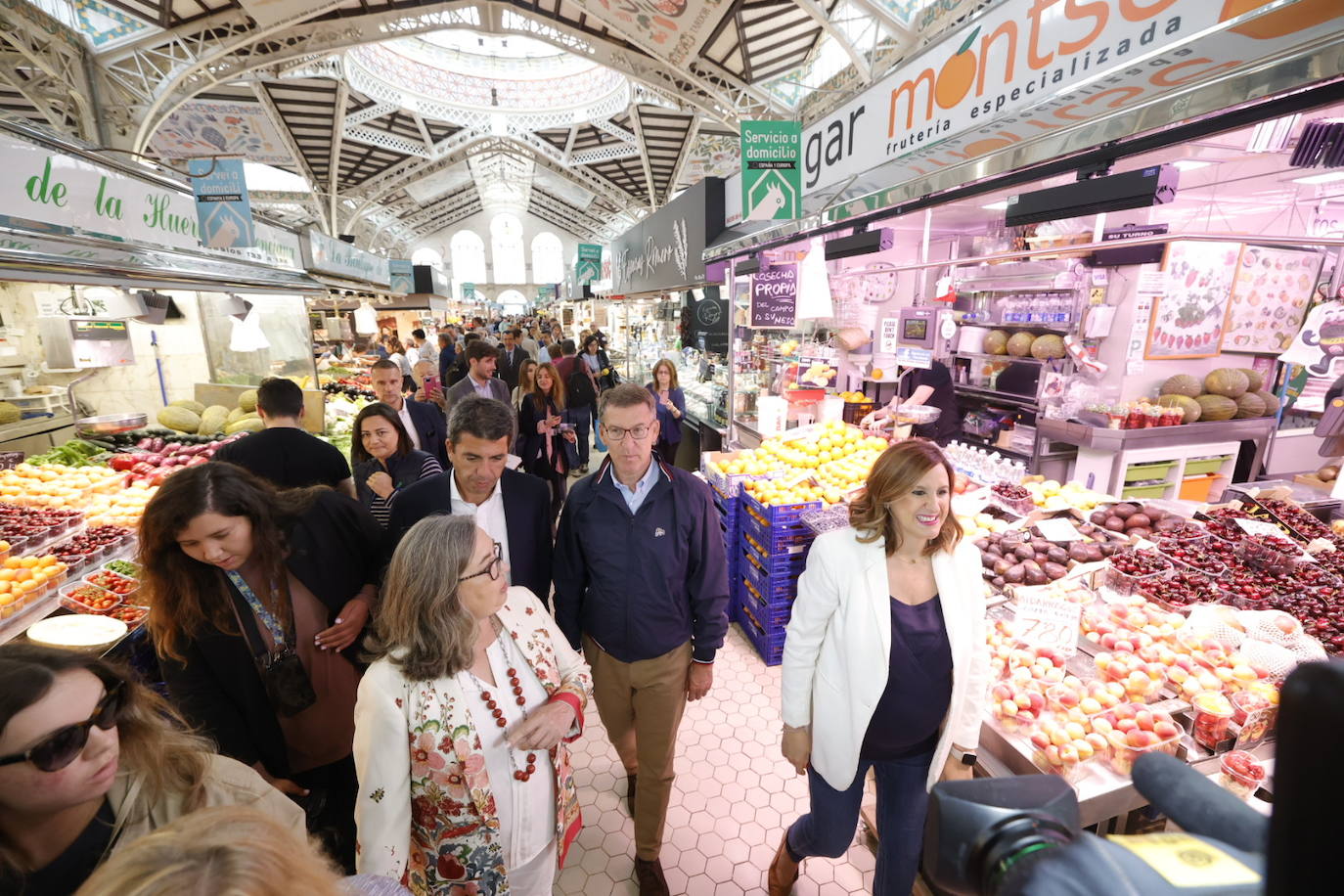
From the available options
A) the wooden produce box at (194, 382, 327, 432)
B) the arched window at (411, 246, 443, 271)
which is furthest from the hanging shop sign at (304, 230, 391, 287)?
the arched window at (411, 246, 443, 271)

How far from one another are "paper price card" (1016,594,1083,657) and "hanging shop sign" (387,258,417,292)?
1712 centimetres

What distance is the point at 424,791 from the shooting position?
151 centimetres

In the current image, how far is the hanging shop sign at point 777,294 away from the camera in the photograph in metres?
5.21

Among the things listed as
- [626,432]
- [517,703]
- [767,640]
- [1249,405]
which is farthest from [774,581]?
[1249,405]

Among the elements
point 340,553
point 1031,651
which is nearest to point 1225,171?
point 1031,651

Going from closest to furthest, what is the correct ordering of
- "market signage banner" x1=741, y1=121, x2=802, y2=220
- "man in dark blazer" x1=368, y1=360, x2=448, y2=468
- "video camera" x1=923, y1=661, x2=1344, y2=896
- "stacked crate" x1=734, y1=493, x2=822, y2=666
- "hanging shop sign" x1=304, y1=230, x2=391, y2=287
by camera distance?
"video camera" x1=923, y1=661, x2=1344, y2=896 → "stacked crate" x1=734, y1=493, x2=822, y2=666 → "man in dark blazer" x1=368, y1=360, x2=448, y2=468 → "market signage banner" x1=741, y1=121, x2=802, y2=220 → "hanging shop sign" x1=304, y1=230, x2=391, y2=287

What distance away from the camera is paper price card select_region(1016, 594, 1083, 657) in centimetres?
235

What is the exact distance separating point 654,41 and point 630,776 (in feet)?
35.2

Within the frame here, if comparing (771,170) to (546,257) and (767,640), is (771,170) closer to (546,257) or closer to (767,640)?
(767,640)

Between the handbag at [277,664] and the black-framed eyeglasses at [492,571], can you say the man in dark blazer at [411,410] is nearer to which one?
the handbag at [277,664]

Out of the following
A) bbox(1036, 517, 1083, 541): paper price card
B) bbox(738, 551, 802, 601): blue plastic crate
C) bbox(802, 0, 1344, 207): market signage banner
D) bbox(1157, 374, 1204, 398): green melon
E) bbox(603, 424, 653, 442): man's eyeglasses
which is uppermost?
bbox(802, 0, 1344, 207): market signage banner

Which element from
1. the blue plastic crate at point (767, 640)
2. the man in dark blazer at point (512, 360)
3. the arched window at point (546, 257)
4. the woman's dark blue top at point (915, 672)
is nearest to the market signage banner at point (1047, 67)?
the woman's dark blue top at point (915, 672)

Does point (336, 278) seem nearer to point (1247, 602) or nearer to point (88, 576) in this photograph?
point (88, 576)

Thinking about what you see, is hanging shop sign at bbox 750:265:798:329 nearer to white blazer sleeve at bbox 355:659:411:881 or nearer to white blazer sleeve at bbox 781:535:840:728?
white blazer sleeve at bbox 781:535:840:728
